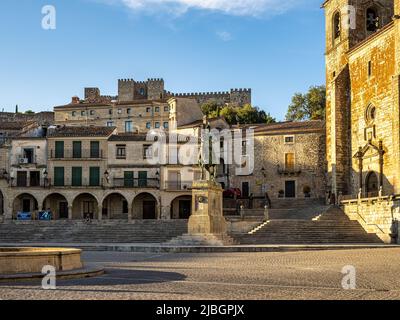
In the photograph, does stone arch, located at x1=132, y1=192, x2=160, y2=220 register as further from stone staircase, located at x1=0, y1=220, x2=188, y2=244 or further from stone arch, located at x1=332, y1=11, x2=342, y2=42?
stone arch, located at x1=332, y1=11, x2=342, y2=42

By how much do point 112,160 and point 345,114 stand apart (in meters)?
18.5

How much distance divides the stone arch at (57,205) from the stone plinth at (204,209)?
25154 mm

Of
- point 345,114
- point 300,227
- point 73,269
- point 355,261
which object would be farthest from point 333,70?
point 73,269

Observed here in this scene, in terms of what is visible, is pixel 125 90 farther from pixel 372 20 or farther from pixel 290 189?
pixel 372 20

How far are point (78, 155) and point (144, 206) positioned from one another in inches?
261

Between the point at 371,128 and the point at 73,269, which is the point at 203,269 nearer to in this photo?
the point at 73,269

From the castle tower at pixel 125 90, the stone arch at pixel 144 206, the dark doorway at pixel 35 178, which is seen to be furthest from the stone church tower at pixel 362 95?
the castle tower at pixel 125 90

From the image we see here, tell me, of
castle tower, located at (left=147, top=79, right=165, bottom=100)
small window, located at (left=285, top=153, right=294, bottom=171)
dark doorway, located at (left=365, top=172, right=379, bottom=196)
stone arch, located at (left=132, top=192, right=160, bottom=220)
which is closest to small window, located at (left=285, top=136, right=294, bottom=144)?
small window, located at (left=285, top=153, right=294, bottom=171)

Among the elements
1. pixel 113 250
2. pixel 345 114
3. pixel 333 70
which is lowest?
pixel 113 250

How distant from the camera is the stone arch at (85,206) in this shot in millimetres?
53312

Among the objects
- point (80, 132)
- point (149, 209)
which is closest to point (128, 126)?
point (80, 132)

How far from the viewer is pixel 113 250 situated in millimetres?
28328

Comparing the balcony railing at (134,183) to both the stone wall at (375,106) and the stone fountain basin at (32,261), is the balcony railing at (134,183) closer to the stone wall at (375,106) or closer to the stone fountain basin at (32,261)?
the stone wall at (375,106)

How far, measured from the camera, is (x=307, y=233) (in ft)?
111
